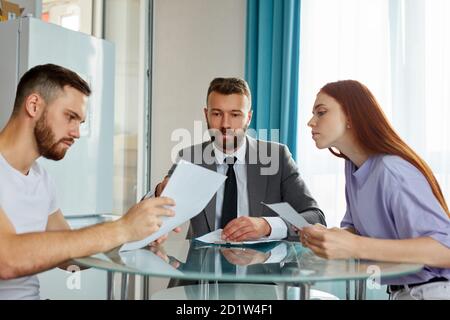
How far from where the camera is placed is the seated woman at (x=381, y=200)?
1.30 meters

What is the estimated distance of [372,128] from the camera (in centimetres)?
153

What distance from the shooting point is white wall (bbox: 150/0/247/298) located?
3.61m

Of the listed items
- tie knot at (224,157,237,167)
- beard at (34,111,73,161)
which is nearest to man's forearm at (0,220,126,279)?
beard at (34,111,73,161)

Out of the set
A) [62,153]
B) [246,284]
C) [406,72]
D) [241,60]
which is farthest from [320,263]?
[241,60]

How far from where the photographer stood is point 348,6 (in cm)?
309

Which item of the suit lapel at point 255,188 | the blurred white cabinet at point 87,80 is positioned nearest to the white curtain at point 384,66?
the suit lapel at point 255,188

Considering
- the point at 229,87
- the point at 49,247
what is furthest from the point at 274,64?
the point at 49,247

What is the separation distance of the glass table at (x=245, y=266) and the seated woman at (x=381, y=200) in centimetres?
5

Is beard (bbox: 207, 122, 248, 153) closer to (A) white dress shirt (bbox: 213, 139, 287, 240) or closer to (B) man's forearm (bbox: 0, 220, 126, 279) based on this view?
(A) white dress shirt (bbox: 213, 139, 287, 240)

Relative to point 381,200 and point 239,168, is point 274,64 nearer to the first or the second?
point 239,168

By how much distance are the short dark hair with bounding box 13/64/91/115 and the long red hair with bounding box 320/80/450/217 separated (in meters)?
0.86

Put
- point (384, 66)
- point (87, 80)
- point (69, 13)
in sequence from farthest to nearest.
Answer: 1. point (69, 13)
2. point (384, 66)
3. point (87, 80)

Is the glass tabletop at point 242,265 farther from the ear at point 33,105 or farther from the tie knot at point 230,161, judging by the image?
the tie knot at point 230,161

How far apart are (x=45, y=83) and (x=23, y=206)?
375 millimetres
